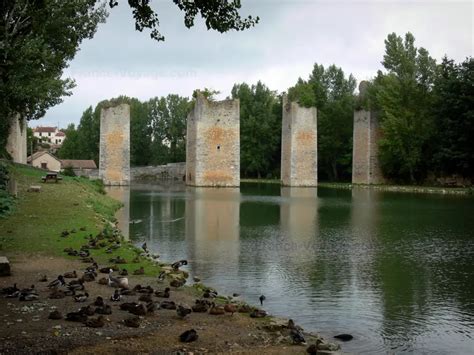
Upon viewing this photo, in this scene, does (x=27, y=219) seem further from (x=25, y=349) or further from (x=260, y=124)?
(x=260, y=124)

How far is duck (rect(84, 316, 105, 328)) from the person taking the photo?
534cm

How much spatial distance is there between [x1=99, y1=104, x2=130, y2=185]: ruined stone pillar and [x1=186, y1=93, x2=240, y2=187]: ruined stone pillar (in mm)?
4723

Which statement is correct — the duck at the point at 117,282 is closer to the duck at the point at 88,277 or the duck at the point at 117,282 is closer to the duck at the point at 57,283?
the duck at the point at 88,277

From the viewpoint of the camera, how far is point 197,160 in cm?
3850

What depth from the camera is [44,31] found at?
536 inches

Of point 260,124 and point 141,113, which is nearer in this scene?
point 260,124

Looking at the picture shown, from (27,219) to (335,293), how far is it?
7933 mm

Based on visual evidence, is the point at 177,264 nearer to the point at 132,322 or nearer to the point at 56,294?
the point at 56,294

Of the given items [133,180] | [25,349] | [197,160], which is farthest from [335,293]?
[133,180]

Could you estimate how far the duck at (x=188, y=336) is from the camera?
514 centimetres

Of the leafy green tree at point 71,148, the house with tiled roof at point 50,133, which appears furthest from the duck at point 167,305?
the house with tiled roof at point 50,133

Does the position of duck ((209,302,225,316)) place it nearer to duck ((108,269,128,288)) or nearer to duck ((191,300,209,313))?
duck ((191,300,209,313))

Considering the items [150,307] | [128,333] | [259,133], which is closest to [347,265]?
[150,307]

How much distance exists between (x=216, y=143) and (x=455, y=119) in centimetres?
1518
